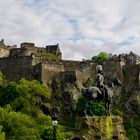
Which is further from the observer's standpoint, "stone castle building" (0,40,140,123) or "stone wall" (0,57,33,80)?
"stone wall" (0,57,33,80)

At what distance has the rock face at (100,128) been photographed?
95.3ft

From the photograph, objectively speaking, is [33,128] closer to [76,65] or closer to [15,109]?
[15,109]

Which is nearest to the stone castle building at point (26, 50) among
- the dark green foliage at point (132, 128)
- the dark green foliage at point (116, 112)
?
the dark green foliage at point (116, 112)

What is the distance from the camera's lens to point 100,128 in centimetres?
2909

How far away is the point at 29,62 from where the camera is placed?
9762cm

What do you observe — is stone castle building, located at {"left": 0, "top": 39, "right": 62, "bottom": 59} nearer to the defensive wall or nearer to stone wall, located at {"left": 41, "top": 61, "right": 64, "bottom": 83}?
the defensive wall

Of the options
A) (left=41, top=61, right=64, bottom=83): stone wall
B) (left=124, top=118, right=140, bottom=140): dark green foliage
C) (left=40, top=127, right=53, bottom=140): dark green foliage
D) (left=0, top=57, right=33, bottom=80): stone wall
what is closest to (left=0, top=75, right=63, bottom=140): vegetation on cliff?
(left=40, top=127, right=53, bottom=140): dark green foliage

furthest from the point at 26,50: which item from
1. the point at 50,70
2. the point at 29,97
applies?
the point at 29,97

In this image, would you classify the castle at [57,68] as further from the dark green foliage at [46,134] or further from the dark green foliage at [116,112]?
the dark green foliage at [46,134]

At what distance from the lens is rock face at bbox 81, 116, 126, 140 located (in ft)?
95.3

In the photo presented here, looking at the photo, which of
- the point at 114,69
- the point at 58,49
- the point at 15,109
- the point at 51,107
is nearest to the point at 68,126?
the point at 51,107

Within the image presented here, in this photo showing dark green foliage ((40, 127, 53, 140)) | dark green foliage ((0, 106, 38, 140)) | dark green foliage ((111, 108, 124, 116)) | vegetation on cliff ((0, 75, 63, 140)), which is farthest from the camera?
dark green foliage ((111, 108, 124, 116))

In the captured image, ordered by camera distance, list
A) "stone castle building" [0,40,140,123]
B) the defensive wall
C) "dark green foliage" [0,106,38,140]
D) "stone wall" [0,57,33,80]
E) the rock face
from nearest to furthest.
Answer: the rock face
"dark green foliage" [0,106,38,140]
"stone castle building" [0,40,140,123]
the defensive wall
"stone wall" [0,57,33,80]

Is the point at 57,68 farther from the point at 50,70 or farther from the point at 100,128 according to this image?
the point at 100,128
